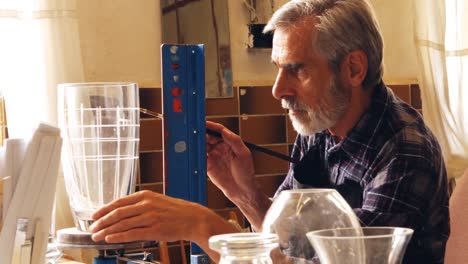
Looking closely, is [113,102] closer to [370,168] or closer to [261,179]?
[370,168]

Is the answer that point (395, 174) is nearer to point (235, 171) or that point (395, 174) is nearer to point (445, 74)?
point (235, 171)

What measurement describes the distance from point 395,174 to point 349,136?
0.64ft

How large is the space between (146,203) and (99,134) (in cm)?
27

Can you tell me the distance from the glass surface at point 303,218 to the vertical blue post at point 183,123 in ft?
2.00

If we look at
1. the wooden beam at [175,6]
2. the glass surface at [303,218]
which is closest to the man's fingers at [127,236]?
the glass surface at [303,218]

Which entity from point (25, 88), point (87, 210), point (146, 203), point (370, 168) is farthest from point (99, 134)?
point (25, 88)

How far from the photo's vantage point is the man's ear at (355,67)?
181cm

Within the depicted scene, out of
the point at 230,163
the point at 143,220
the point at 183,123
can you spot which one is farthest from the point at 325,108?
the point at 143,220

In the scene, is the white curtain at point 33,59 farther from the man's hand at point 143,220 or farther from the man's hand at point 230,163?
the man's hand at point 143,220

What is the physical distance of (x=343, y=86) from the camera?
183 centimetres

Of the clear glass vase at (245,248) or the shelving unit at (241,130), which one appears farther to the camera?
the shelving unit at (241,130)

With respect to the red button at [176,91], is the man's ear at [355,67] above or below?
above

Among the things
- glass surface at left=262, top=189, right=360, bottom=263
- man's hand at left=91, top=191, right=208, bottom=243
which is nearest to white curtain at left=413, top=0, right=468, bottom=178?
man's hand at left=91, top=191, right=208, bottom=243

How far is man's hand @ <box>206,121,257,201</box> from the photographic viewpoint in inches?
68.6
